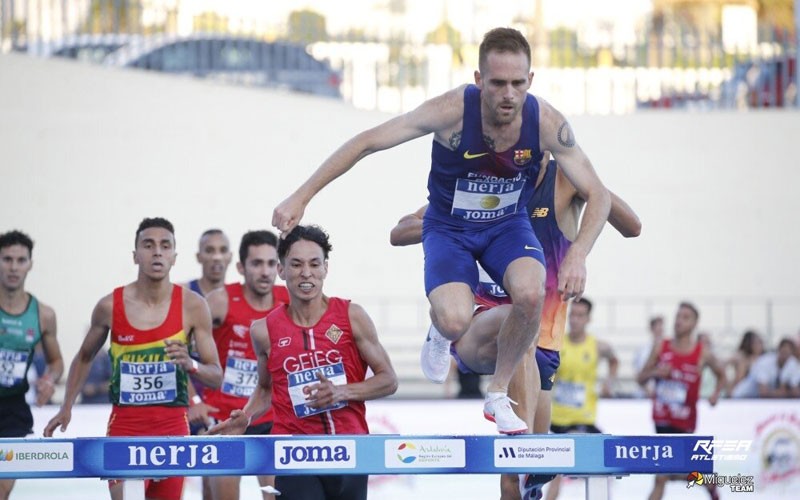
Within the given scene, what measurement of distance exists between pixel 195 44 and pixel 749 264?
26.3 ft

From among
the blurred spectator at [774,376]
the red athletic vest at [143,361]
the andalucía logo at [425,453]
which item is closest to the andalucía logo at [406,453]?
the andalucía logo at [425,453]

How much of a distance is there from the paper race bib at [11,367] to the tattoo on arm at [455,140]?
3917 millimetres

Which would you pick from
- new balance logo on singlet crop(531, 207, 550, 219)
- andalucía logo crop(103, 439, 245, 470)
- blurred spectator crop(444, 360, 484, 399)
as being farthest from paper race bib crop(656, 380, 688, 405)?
andalucía logo crop(103, 439, 245, 470)

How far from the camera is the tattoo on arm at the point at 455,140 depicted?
20.9ft

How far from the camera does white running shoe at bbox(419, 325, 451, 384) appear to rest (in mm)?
7199

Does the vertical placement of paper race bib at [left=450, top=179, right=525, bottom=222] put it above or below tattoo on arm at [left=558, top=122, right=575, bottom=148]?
below

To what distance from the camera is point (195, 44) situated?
1719 cm

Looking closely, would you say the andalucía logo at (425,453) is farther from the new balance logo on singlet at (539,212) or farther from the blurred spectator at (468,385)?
the blurred spectator at (468,385)

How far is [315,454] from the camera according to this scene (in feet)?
19.5

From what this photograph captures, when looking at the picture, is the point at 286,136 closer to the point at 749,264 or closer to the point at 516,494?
the point at 749,264

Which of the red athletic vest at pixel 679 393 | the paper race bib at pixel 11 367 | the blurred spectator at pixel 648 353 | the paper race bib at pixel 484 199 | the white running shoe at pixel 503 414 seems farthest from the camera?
the blurred spectator at pixel 648 353

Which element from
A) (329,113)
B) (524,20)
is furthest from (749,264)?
(329,113)

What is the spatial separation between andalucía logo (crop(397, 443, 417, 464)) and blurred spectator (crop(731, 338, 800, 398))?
9521 millimetres

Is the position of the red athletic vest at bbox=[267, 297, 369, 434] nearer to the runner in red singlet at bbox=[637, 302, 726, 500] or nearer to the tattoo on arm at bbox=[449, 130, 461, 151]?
the tattoo on arm at bbox=[449, 130, 461, 151]
